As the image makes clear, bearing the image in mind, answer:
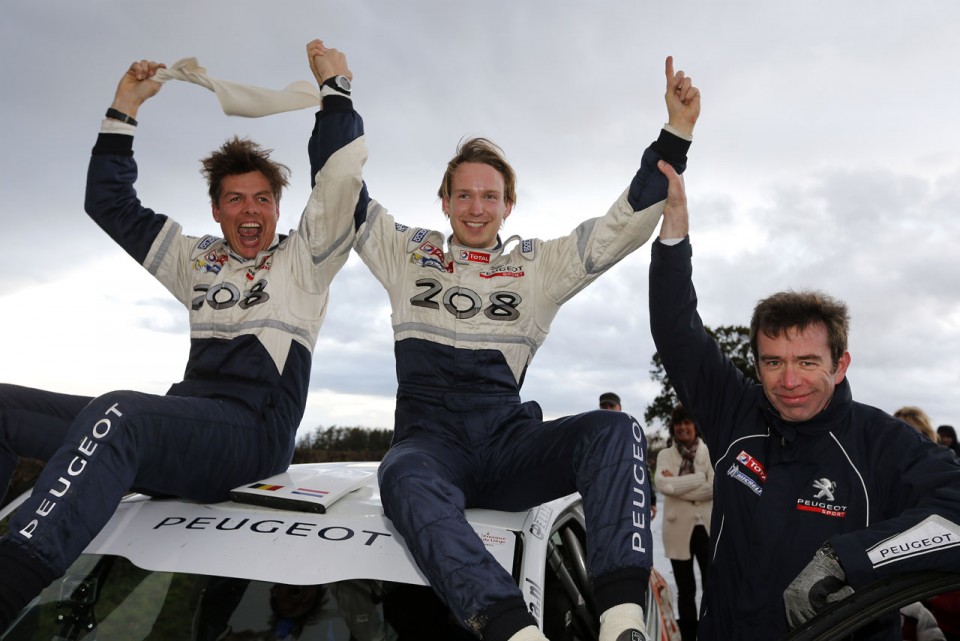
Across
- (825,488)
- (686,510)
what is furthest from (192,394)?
(686,510)

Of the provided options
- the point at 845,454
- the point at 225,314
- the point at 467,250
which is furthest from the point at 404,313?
the point at 845,454

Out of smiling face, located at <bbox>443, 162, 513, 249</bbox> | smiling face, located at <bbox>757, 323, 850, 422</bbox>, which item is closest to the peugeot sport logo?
smiling face, located at <bbox>757, 323, 850, 422</bbox>

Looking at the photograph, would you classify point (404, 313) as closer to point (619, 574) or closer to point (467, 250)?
point (467, 250)

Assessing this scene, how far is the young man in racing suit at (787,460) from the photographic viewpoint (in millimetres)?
2463

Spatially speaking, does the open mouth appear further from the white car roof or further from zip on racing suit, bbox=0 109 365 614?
the white car roof

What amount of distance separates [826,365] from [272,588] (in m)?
1.77

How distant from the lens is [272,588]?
2.02 metres

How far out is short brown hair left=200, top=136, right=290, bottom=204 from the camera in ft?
11.2

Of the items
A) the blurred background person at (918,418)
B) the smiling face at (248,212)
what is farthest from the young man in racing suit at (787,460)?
the blurred background person at (918,418)

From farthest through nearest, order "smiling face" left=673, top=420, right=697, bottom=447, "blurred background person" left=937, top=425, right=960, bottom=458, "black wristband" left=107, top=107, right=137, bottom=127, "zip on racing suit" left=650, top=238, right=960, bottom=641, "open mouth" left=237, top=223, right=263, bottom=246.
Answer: "blurred background person" left=937, top=425, right=960, bottom=458, "smiling face" left=673, top=420, right=697, bottom=447, "black wristband" left=107, top=107, right=137, bottom=127, "open mouth" left=237, top=223, right=263, bottom=246, "zip on racing suit" left=650, top=238, right=960, bottom=641

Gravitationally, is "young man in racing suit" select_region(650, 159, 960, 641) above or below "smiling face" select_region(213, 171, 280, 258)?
below

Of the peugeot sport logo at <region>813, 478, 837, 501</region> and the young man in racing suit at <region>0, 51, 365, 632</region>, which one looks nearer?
the young man in racing suit at <region>0, 51, 365, 632</region>

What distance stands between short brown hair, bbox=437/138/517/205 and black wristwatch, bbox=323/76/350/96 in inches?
19.9

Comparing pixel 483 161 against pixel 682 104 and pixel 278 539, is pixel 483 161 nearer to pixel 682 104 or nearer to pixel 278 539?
pixel 682 104
